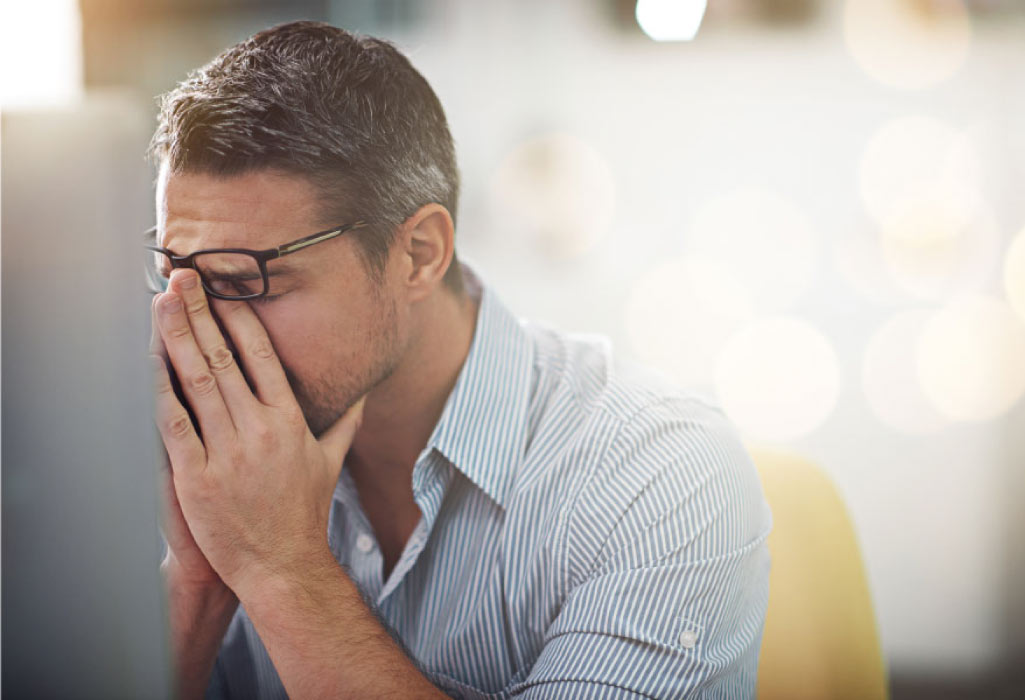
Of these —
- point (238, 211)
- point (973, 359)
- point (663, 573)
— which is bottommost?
point (973, 359)

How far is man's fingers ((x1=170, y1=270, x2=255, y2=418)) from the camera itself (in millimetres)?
851

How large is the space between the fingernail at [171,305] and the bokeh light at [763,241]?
1.35 m

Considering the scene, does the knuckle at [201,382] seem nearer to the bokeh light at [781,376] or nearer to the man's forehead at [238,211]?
the man's forehead at [238,211]

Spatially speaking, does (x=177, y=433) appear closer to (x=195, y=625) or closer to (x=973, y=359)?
(x=195, y=625)

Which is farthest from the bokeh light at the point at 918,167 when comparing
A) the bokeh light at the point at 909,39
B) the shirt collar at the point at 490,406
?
the shirt collar at the point at 490,406

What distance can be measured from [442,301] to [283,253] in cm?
28

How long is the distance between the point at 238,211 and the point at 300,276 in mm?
105

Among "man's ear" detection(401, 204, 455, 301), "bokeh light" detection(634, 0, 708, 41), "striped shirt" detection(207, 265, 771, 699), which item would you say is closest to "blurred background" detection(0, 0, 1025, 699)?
"bokeh light" detection(634, 0, 708, 41)

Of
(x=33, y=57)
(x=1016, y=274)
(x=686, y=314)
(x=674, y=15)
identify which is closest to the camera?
(x=33, y=57)

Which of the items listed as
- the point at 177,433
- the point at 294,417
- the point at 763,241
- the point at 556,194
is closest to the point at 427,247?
the point at 294,417

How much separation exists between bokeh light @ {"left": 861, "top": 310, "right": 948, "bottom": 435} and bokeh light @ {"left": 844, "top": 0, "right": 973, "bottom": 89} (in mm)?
608

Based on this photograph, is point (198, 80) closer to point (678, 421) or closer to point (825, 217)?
point (678, 421)

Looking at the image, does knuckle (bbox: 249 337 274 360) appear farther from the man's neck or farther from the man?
the man's neck

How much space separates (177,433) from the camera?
0.82m
